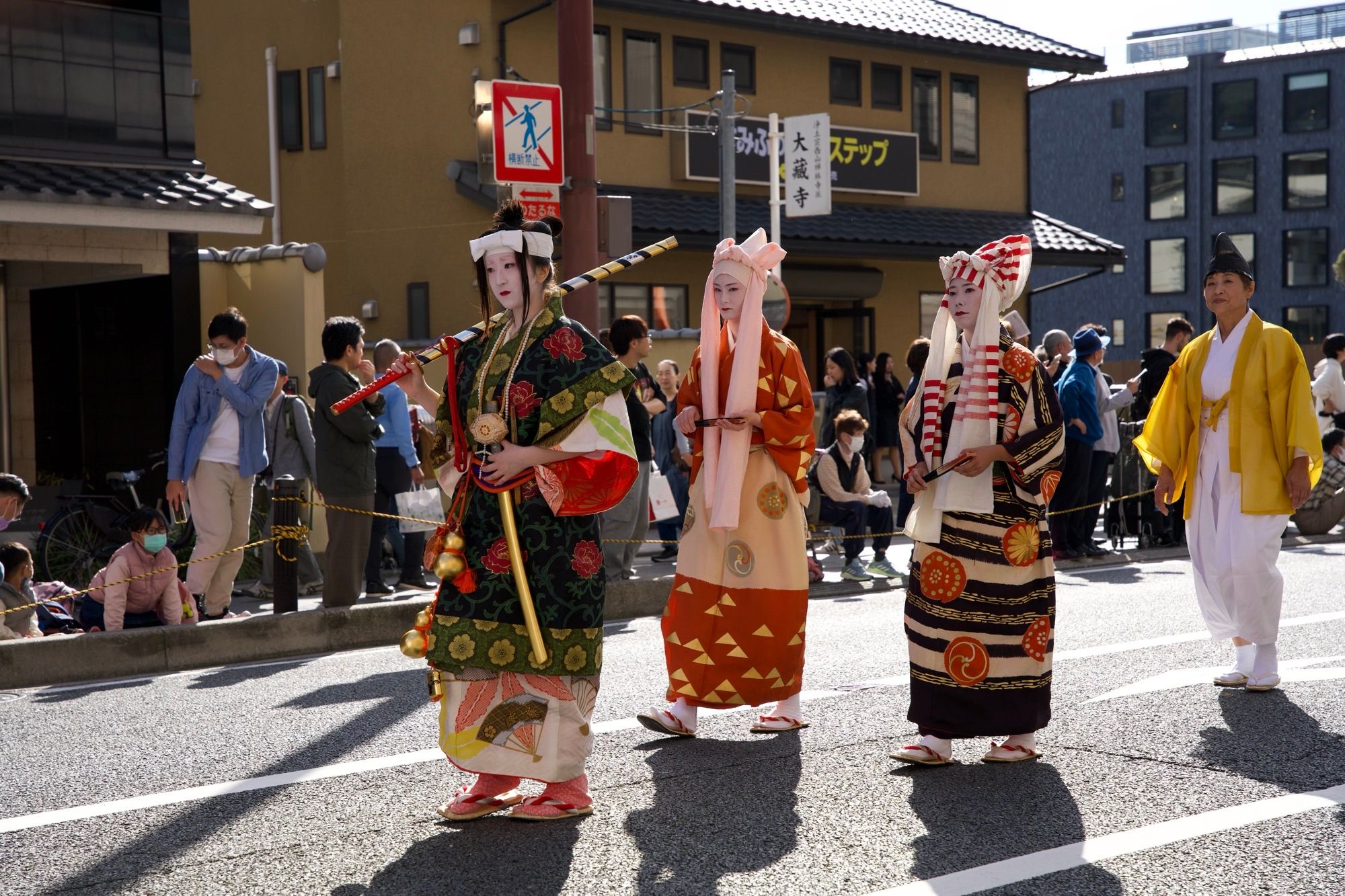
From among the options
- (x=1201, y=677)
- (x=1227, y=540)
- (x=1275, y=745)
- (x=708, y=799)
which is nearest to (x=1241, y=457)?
(x=1227, y=540)

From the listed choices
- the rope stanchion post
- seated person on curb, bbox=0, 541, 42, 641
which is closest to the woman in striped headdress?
the rope stanchion post

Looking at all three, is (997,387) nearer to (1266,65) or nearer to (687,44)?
(687,44)

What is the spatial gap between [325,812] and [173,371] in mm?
9253

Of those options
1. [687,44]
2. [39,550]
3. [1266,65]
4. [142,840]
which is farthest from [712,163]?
[1266,65]

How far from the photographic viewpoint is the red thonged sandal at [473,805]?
4785mm

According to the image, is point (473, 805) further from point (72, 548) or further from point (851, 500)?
point (72, 548)

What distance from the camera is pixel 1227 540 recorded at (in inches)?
270

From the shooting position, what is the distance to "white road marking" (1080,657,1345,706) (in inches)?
266

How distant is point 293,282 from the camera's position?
528 inches

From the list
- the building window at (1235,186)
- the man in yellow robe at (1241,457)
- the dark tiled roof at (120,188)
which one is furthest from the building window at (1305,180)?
the man in yellow robe at (1241,457)

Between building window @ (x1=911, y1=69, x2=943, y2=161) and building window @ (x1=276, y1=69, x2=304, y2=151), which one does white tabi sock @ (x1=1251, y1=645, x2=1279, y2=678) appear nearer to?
building window @ (x1=276, y1=69, x2=304, y2=151)

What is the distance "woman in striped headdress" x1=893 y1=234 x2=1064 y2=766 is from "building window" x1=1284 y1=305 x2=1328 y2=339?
44.9 m

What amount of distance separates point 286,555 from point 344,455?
0.88 meters

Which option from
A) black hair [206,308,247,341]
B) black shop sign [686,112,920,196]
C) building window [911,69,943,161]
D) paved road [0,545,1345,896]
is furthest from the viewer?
building window [911,69,943,161]
